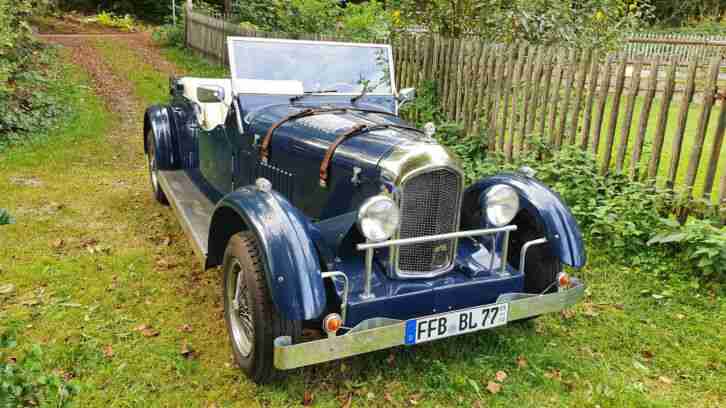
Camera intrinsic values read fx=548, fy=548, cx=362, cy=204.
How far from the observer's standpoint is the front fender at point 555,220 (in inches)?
125

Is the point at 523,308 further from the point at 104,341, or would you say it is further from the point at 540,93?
the point at 540,93

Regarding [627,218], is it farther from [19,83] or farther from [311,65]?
[19,83]

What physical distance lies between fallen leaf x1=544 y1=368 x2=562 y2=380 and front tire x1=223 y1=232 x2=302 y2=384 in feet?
4.84

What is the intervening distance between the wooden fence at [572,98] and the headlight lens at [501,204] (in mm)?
2305

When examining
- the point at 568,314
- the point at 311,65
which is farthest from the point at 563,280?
the point at 311,65

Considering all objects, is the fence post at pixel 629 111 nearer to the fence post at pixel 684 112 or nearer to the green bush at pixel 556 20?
the fence post at pixel 684 112

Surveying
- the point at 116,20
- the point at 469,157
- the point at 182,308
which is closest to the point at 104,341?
the point at 182,308

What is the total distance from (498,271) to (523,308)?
0.85ft

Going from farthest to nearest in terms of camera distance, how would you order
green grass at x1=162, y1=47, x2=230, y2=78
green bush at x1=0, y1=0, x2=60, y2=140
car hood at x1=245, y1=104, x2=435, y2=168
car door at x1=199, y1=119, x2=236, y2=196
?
green grass at x1=162, y1=47, x2=230, y2=78
green bush at x1=0, y1=0, x2=60, y2=140
car door at x1=199, y1=119, x2=236, y2=196
car hood at x1=245, y1=104, x2=435, y2=168

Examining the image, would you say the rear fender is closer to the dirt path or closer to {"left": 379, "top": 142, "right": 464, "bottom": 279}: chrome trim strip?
the dirt path

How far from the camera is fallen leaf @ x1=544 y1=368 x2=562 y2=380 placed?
311cm

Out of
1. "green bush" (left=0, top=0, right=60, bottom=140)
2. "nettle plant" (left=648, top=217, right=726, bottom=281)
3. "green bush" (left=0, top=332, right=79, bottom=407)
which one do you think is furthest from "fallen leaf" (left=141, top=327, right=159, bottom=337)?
"green bush" (left=0, top=0, right=60, bottom=140)

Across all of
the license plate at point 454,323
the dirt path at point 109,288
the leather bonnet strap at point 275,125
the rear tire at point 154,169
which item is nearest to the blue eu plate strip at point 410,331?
the license plate at point 454,323

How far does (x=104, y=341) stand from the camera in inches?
131
